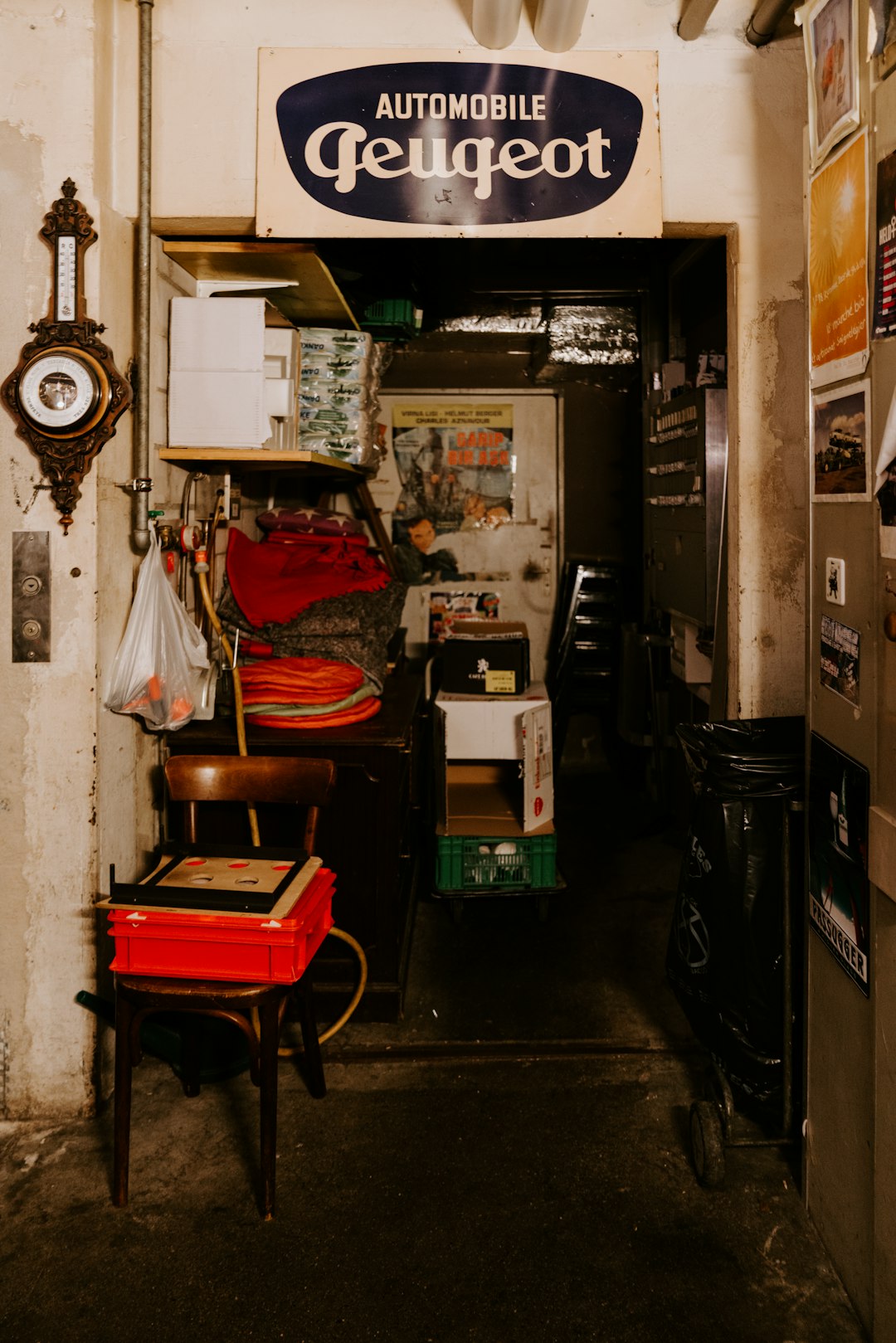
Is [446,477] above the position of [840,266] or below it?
above

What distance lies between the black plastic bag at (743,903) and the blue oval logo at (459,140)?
1.48 m

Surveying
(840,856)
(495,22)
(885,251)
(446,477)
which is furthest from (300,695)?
(446,477)

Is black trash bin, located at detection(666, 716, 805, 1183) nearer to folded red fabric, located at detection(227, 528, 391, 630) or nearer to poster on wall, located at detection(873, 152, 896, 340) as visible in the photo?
poster on wall, located at detection(873, 152, 896, 340)

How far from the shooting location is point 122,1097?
206 centimetres

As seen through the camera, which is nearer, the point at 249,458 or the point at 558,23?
the point at 558,23

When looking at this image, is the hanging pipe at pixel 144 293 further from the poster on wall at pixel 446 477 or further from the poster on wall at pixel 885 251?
the poster on wall at pixel 446 477

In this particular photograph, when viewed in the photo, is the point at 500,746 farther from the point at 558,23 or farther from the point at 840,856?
the point at 558,23

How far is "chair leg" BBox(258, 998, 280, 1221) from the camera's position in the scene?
2.04 metres

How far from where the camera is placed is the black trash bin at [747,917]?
2.06 metres

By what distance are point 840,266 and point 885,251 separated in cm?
21

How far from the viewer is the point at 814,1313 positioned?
1797 millimetres

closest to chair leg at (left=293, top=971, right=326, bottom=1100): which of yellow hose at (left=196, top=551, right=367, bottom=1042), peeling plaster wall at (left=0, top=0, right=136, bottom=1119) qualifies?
yellow hose at (left=196, top=551, right=367, bottom=1042)

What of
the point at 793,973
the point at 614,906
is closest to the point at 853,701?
the point at 793,973

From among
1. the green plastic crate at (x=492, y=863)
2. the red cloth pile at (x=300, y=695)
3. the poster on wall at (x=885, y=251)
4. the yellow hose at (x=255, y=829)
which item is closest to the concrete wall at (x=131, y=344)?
the yellow hose at (x=255, y=829)
